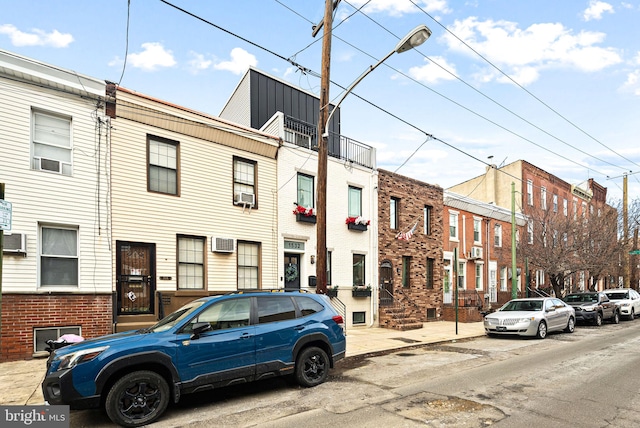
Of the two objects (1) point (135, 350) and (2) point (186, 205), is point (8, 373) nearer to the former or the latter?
(1) point (135, 350)

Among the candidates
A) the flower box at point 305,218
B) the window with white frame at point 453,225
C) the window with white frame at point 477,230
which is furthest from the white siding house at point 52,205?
the window with white frame at point 477,230

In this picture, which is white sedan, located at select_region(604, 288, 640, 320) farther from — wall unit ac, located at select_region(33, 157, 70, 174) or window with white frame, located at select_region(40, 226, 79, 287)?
wall unit ac, located at select_region(33, 157, 70, 174)

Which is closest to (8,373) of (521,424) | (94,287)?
(94,287)

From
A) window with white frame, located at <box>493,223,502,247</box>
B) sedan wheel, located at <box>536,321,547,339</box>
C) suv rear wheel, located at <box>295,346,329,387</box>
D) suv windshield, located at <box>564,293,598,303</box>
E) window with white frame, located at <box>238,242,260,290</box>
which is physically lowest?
sedan wheel, located at <box>536,321,547,339</box>

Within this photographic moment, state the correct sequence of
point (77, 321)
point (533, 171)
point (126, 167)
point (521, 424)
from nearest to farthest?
1. point (521, 424)
2. point (77, 321)
3. point (126, 167)
4. point (533, 171)

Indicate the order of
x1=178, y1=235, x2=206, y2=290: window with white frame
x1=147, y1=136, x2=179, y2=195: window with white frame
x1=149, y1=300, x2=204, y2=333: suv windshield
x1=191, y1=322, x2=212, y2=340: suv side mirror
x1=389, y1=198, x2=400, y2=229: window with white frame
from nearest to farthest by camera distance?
1. x1=191, y1=322, x2=212, y2=340: suv side mirror
2. x1=149, y1=300, x2=204, y2=333: suv windshield
3. x1=147, y1=136, x2=179, y2=195: window with white frame
4. x1=178, y1=235, x2=206, y2=290: window with white frame
5. x1=389, y1=198, x2=400, y2=229: window with white frame

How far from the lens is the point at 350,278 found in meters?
17.5

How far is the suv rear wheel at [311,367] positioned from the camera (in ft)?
24.6

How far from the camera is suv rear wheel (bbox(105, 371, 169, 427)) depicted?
555 cm

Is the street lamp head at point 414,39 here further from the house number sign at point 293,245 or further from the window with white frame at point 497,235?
the window with white frame at point 497,235

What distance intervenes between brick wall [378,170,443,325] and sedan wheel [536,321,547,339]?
18.9ft

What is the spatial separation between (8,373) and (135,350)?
4767 millimetres

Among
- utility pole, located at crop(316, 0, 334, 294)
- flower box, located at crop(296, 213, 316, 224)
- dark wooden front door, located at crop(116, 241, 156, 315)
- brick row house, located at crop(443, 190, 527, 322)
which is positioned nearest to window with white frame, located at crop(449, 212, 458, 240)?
brick row house, located at crop(443, 190, 527, 322)

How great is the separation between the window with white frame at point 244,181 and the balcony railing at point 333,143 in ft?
6.87
